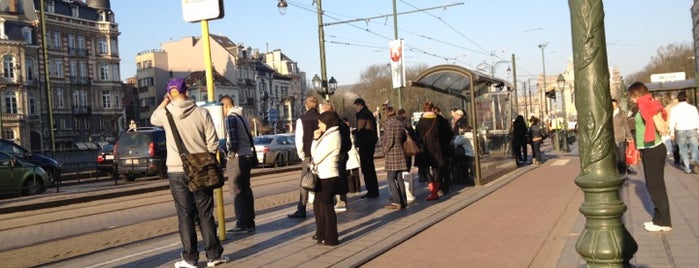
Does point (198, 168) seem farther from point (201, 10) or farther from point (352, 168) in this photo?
point (352, 168)

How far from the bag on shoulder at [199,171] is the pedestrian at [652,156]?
16.1 feet

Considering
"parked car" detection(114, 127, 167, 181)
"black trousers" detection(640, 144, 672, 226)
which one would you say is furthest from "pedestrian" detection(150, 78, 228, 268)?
"parked car" detection(114, 127, 167, 181)

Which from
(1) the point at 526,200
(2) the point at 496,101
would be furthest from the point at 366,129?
(2) the point at 496,101

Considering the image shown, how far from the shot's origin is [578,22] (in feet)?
14.3

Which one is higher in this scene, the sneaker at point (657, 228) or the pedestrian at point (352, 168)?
the pedestrian at point (352, 168)

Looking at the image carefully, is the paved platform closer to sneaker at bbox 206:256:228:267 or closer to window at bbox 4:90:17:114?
sneaker at bbox 206:256:228:267

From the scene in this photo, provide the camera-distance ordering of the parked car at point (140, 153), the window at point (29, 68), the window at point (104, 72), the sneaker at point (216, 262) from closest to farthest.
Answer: the sneaker at point (216, 262) → the parked car at point (140, 153) → the window at point (29, 68) → the window at point (104, 72)

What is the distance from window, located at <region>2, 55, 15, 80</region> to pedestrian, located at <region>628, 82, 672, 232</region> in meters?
66.6

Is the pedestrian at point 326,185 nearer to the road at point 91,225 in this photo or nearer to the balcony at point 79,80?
the road at point 91,225

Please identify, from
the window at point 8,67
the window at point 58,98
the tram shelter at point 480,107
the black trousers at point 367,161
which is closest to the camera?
the black trousers at point 367,161

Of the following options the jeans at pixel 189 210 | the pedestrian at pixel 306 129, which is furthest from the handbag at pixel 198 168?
the pedestrian at pixel 306 129

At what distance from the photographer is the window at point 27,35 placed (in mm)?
67812

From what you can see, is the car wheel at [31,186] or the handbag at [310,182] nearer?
the handbag at [310,182]

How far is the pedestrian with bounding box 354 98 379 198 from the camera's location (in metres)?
12.6
